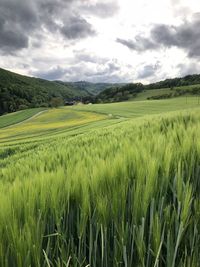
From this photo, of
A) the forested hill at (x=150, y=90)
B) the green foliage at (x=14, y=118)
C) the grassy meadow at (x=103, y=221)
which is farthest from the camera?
the forested hill at (x=150, y=90)

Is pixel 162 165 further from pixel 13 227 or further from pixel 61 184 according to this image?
pixel 13 227

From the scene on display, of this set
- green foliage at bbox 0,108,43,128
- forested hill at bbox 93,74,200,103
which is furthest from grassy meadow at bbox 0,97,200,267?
forested hill at bbox 93,74,200,103

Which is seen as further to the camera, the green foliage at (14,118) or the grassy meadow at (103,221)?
the green foliage at (14,118)

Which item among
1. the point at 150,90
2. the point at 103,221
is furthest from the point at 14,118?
the point at 103,221

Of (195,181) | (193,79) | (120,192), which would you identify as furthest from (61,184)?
(193,79)

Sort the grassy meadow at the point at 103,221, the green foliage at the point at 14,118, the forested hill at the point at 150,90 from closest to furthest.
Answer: the grassy meadow at the point at 103,221, the green foliage at the point at 14,118, the forested hill at the point at 150,90

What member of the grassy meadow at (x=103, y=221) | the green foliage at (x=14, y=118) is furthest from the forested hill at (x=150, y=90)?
the grassy meadow at (x=103, y=221)

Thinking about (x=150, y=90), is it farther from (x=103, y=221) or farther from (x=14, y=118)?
(x=103, y=221)

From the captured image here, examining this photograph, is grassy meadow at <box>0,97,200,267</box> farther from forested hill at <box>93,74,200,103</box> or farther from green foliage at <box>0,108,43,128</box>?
forested hill at <box>93,74,200,103</box>

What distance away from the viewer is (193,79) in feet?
571

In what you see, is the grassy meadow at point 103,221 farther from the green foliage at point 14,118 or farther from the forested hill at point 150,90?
the forested hill at point 150,90

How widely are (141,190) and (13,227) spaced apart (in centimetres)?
50

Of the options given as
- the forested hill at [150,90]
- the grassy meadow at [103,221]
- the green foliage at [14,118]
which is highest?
the grassy meadow at [103,221]

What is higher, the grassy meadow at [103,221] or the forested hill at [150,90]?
the grassy meadow at [103,221]
